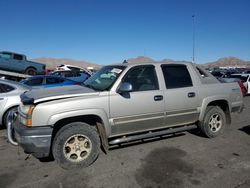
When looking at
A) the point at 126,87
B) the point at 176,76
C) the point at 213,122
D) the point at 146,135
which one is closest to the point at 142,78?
the point at 126,87

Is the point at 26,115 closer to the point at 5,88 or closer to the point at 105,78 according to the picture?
the point at 105,78

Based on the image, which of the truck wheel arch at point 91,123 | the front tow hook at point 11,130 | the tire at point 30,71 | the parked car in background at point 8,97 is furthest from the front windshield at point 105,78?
the tire at point 30,71

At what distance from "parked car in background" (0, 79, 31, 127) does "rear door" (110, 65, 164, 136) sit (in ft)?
11.9

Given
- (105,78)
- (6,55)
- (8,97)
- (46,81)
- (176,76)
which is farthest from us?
(6,55)

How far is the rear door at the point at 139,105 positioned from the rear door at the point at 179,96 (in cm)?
22

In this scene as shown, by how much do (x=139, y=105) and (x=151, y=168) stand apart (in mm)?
1165

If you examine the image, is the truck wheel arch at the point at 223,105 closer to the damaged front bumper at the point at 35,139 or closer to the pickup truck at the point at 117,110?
the pickup truck at the point at 117,110

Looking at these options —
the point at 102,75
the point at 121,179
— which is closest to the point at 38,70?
the point at 102,75

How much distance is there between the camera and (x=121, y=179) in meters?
3.54

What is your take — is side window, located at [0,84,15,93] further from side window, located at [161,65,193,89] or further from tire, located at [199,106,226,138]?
tire, located at [199,106,226,138]

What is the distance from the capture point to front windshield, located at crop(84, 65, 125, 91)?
4.30m

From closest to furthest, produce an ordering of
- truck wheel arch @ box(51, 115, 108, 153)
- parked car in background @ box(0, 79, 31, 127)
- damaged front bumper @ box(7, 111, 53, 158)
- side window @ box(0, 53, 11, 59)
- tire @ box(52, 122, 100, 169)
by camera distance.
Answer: damaged front bumper @ box(7, 111, 53, 158) → tire @ box(52, 122, 100, 169) → truck wheel arch @ box(51, 115, 108, 153) → parked car in background @ box(0, 79, 31, 127) → side window @ box(0, 53, 11, 59)

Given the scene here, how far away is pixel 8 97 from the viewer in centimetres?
631

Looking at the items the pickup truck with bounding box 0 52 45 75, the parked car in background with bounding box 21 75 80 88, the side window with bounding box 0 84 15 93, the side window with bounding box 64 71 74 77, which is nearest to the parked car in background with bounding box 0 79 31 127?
the side window with bounding box 0 84 15 93
